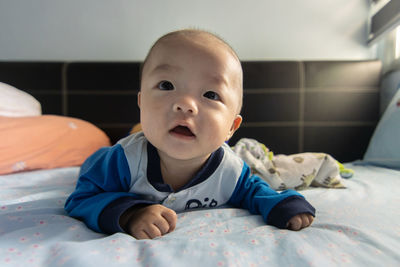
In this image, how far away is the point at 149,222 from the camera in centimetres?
66

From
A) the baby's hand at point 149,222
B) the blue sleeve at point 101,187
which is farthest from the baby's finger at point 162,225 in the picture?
the blue sleeve at point 101,187

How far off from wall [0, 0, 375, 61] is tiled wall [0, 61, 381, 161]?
0.27 metres

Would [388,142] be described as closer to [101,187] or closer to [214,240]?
[214,240]

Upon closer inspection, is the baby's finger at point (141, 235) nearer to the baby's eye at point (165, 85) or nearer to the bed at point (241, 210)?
the bed at point (241, 210)

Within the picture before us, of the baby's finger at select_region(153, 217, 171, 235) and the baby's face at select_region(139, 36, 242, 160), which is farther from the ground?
the baby's face at select_region(139, 36, 242, 160)

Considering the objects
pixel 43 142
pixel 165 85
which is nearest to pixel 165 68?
pixel 165 85

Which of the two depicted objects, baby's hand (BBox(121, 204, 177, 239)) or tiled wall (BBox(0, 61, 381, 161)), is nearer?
baby's hand (BBox(121, 204, 177, 239))

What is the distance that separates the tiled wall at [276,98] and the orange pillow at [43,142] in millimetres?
327

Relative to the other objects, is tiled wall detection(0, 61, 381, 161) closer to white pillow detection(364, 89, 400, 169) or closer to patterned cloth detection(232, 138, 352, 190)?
white pillow detection(364, 89, 400, 169)

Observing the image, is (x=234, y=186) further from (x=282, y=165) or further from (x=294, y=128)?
(x=294, y=128)

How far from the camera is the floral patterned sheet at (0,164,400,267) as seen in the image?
0.51 meters

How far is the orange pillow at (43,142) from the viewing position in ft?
4.58

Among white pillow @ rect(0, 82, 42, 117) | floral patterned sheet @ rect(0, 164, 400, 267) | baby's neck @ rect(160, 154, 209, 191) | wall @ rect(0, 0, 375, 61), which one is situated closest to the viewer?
floral patterned sheet @ rect(0, 164, 400, 267)

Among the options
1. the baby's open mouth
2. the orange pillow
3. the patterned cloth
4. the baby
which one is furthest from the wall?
the baby's open mouth
